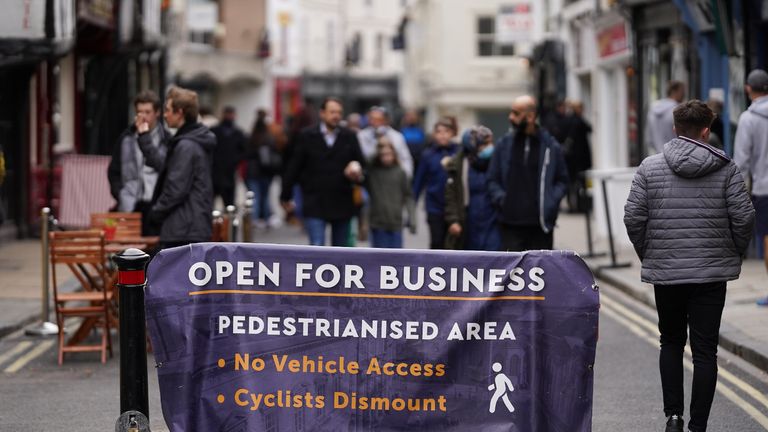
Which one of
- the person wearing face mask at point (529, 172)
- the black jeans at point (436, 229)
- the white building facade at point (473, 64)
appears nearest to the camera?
the person wearing face mask at point (529, 172)

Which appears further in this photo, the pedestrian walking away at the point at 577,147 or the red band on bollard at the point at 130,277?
the pedestrian walking away at the point at 577,147

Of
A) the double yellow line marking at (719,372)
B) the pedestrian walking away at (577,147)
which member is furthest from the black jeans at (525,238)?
the pedestrian walking away at (577,147)

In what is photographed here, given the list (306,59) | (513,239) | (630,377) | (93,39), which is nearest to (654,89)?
(93,39)

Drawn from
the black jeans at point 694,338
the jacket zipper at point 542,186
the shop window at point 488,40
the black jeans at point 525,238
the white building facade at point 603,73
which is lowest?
the black jeans at point 694,338

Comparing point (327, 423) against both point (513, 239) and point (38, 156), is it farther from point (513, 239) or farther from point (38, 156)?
point (38, 156)

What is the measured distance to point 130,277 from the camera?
24.0 feet

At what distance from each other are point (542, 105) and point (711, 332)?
2829 cm

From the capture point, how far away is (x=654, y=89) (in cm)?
2433

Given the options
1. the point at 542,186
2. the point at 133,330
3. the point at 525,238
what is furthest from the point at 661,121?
the point at 133,330

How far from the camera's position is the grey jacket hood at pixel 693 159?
7699mm

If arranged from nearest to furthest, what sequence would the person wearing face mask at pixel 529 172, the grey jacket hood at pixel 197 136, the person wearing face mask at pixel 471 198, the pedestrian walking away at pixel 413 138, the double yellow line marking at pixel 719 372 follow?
1. the double yellow line marking at pixel 719 372
2. the grey jacket hood at pixel 197 136
3. the person wearing face mask at pixel 529 172
4. the person wearing face mask at pixel 471 198
5. the pedestrian walking away at pixel 413 138

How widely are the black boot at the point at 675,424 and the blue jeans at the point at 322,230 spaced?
693 cm

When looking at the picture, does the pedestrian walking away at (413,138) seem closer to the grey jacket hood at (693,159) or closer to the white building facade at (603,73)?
the white building facade at (603,73)

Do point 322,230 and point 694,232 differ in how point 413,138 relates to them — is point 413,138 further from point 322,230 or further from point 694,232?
point 694,232
